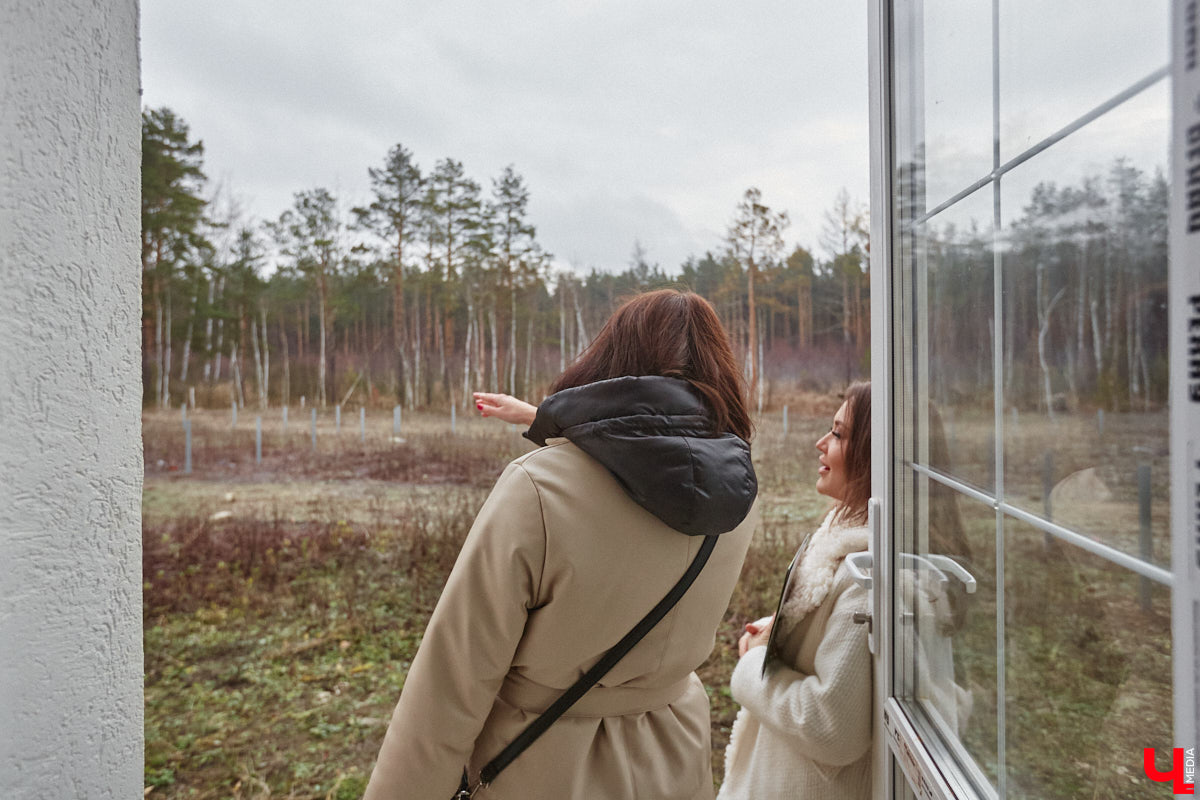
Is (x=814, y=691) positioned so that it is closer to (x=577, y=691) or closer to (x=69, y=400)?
(x=577, y=691)

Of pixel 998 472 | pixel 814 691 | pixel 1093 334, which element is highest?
pixel 1093 334

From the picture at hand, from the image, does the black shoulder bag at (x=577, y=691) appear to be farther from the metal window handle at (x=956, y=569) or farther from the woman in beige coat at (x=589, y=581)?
the metal window handle at (x=956, y=569)

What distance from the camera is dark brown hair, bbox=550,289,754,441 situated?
3.33ft

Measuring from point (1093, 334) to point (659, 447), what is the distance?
519 millimetres

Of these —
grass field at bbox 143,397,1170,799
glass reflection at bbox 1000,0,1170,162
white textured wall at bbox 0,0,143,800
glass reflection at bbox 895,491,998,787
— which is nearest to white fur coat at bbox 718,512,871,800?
glass reflection at bbox 895,491,998,787

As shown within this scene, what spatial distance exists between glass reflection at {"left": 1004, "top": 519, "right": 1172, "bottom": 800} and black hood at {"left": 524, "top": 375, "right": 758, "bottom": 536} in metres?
0.37

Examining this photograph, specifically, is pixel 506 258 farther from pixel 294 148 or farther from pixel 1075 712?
pixel 1075 712

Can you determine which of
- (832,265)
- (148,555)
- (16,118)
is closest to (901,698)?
(16,118)

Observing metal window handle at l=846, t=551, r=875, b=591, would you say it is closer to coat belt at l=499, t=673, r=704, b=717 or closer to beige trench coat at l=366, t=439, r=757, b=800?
beige trench coat at l=366, t=439, r=757, b=800

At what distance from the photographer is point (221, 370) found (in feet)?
11.5

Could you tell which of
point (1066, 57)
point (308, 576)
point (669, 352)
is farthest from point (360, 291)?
point (1066, 57)

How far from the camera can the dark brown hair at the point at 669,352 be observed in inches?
39.9

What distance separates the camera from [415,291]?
353 cm

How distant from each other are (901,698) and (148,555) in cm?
358
